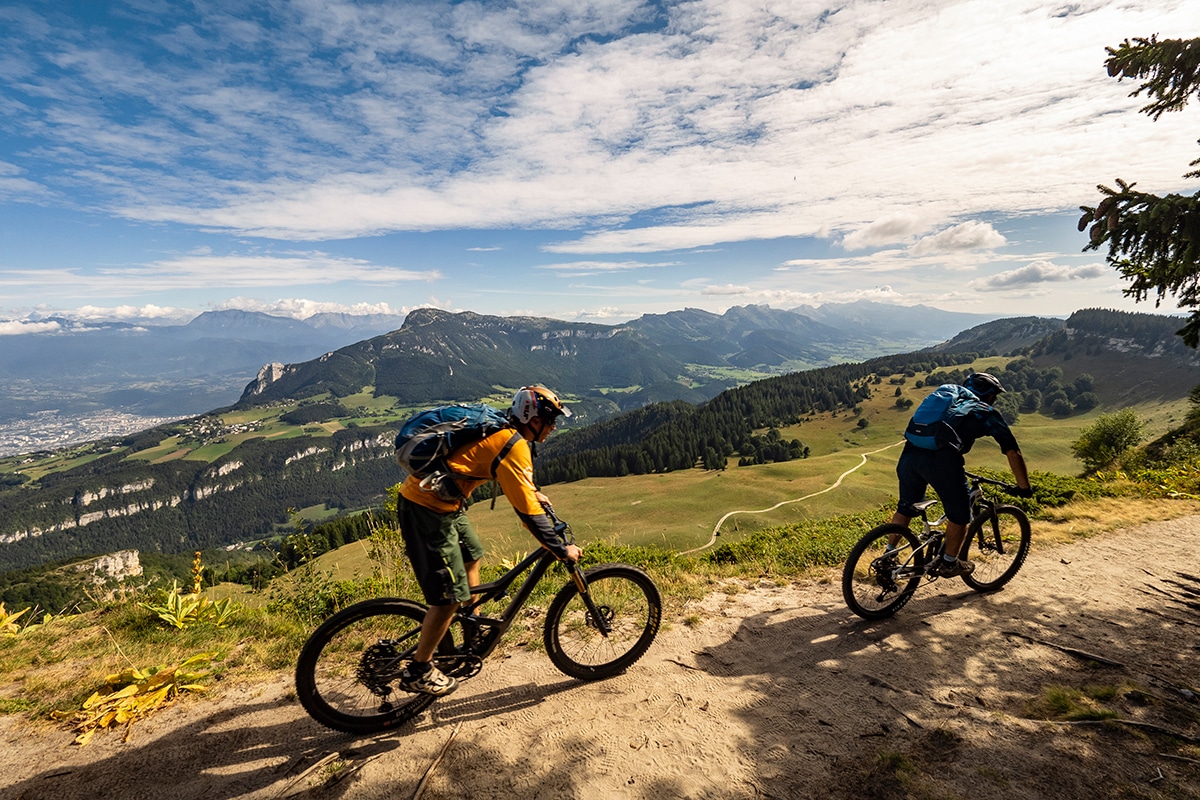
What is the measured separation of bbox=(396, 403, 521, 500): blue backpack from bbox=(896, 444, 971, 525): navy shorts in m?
5.78

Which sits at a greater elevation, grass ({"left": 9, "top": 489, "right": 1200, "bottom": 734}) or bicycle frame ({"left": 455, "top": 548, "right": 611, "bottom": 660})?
bicycle frame ({"left": 455, "top": 548, "right": 611, "bottom": 660})

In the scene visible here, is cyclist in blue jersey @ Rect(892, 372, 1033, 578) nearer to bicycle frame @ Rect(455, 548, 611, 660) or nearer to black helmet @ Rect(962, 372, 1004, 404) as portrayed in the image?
black helmet @ Rect(962, 372, 1004, 404)

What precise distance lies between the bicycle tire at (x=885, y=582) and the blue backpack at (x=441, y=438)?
562cm

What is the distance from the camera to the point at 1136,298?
10266 mm

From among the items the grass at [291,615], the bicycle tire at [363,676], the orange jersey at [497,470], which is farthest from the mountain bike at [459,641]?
the grass at [291,615]

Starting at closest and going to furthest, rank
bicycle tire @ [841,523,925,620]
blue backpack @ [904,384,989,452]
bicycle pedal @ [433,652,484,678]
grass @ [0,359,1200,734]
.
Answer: bicycle pedal @ [433,652,484,678] → grass @ [0,359,1200,734] → blue backpack @ [904,384,989,452] → bicycle tire @ [841,523,925,620]

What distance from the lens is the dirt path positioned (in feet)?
13.6

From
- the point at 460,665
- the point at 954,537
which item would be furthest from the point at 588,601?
the point at 954,537

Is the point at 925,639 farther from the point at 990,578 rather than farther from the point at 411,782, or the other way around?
the point at 411,782

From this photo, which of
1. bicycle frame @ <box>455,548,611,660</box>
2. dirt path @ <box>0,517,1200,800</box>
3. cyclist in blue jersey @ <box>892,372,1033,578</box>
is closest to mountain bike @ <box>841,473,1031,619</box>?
cyclist in blue jersey @ <box>892,372,1033,578</box>

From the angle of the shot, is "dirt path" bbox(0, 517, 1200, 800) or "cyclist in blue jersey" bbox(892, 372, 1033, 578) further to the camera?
"cyclist in blue jersey" bbox(892, 372, 1033, 578)

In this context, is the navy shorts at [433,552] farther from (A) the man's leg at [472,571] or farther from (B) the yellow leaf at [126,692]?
(B) the yellow leaf at [126,692]

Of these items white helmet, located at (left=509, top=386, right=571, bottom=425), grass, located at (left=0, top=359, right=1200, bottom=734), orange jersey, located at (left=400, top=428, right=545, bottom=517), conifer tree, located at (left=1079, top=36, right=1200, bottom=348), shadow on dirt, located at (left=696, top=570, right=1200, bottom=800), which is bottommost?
grass, located at (left=0, top=359, right=1200, bottom=734)

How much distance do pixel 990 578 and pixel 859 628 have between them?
10.1 ft
